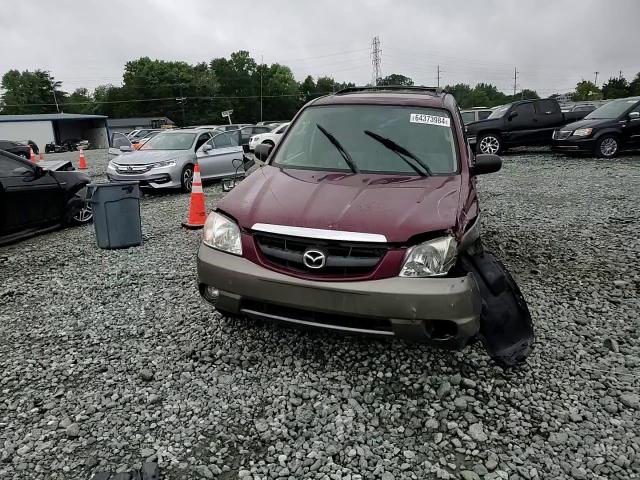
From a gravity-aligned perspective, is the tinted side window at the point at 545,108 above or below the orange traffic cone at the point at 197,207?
above

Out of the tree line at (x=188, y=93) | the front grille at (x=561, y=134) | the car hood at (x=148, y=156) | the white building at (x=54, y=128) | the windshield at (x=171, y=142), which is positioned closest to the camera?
the car hood at (x=148, y=156)

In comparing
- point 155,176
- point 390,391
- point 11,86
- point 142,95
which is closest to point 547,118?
point 155,176

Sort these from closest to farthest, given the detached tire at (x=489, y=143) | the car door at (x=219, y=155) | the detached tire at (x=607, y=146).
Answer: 1. the car door at (x=219, y=155)
2. the detached tire at (x=607, y=146)
3. the detached tire at (x=489, y=143)

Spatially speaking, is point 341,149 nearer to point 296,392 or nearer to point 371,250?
point 371,250

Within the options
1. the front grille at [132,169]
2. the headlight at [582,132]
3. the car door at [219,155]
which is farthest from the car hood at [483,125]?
the front grille at [132,169]

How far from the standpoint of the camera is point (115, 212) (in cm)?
609

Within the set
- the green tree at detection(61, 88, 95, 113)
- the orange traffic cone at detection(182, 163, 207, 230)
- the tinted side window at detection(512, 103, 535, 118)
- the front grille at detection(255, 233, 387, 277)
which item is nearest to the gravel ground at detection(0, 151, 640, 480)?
the front grille at detection(255, 233, 387, 277)

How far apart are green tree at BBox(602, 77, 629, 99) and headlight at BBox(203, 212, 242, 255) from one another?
93525 mm

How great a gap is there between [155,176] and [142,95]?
87906mm

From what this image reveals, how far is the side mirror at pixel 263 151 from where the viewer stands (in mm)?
4434

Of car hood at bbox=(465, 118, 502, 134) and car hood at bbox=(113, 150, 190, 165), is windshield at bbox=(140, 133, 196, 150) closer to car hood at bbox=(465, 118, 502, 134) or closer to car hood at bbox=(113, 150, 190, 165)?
car hood at bbox=(113, 150, 190, 165)

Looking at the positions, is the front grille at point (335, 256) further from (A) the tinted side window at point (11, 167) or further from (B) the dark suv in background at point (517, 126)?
(B) the dark suv in background at point (517, 126)

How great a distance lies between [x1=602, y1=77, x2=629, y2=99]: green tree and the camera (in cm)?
7962

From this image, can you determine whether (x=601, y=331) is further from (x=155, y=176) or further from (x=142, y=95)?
(x=142, y=95)
